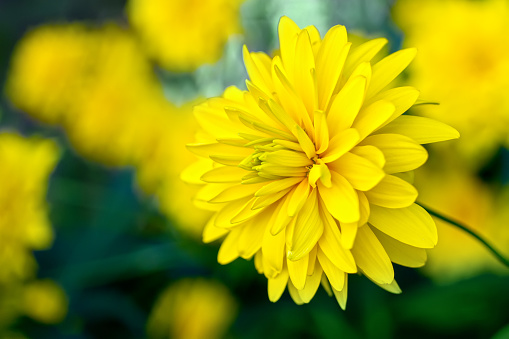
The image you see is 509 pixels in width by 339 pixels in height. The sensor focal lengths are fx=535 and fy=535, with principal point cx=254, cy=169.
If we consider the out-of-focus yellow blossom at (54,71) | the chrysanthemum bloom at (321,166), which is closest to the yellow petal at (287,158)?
the chrysanthemum bloom at (321,166)

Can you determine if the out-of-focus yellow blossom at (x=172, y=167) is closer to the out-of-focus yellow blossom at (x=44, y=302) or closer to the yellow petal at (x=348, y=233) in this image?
the out-of-focus yellow blossom at (x=44, y=302)

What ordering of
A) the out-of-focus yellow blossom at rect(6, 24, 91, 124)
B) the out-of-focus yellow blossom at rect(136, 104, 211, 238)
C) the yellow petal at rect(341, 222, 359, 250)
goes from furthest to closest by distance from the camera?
the out-of-focus yellow blossom at rect(6, 24, 91, 124) → the out-of-focus yellow blossom at rect(136, 104, 211, 238) → the yellow petal at rect(341, 222, 359, 250)

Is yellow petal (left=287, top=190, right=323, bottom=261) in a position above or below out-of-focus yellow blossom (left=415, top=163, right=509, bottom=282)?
above

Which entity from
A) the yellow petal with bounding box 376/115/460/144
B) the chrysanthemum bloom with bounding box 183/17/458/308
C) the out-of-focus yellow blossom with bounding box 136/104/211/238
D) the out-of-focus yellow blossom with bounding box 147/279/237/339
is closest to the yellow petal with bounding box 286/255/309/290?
the chrysanthemum bloom with bounding box 183/17/458/308

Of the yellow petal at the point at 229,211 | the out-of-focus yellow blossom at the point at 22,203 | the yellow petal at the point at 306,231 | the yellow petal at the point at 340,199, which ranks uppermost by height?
the yellow petal at the point at 340,199

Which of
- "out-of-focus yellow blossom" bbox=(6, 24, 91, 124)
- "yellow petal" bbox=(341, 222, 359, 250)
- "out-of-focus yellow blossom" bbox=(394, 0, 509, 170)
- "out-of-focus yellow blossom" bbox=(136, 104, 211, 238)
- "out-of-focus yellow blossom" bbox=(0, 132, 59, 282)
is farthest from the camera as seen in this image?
"out-of-focus yellow blossom" bbox=(6, 24, 91, 124)

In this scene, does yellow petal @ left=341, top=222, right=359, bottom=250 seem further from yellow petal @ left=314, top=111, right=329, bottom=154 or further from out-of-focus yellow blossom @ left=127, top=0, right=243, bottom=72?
out-of-focus yellow blossom @ left=127, top=0, right=243, bottom=72

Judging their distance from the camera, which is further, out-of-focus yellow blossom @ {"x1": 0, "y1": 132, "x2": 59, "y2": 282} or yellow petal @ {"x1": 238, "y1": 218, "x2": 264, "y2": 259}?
out-of-focus yellow blossom @ {"x1": 0, "y1": 132, "x2": 59, "y2": 282}
